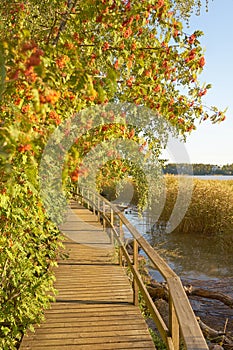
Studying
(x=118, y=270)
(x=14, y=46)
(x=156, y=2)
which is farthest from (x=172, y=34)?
(x=118, y=270)

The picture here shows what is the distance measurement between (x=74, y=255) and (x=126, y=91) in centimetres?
491

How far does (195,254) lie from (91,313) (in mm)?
9638

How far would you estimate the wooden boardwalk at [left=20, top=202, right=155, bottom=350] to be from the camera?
465 centimetres

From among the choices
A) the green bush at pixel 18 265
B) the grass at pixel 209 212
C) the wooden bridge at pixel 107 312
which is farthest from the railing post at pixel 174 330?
the grass at pixel 209 212

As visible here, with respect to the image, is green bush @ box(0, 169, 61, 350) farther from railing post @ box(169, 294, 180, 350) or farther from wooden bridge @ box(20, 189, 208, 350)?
railing post @ box(169, 294, 180, 350)

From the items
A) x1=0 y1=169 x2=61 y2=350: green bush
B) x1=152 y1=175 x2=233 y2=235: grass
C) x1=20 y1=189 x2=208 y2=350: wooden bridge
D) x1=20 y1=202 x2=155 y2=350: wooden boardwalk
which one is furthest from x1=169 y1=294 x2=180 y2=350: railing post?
x1=152 y1=175 x2=233 y2=235: grass

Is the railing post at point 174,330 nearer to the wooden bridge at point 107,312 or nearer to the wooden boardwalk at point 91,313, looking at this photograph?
the wooden bridge at point 107,312

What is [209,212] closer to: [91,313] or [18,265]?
[91,313]

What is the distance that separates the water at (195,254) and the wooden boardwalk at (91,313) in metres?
3.74

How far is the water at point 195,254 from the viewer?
12266 mm

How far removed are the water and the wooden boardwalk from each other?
374 cm

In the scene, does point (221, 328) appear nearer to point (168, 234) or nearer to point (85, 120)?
point (85, 120)

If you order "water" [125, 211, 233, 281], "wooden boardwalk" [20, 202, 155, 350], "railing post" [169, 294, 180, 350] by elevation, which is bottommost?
"water" [125, 211, 233, 281]

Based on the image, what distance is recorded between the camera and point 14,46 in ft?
7.23
